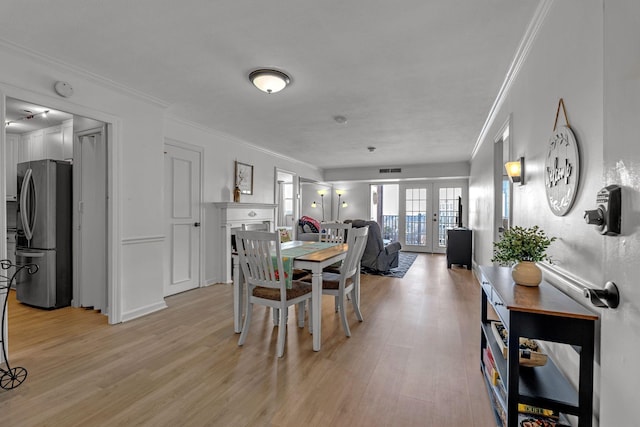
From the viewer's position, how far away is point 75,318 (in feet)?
10.6

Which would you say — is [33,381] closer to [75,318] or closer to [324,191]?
[75,318]

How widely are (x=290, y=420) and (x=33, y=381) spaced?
1.81 m

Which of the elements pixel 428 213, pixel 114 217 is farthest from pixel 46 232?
pixel 428 213

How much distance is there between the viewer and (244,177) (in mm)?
5465

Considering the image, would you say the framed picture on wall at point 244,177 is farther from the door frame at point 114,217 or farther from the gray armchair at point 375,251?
the door frame at point 114,217

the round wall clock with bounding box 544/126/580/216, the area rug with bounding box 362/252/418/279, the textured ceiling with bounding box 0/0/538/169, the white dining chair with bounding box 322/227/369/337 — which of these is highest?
the textured ceiling with bounding box 0/0/538/169

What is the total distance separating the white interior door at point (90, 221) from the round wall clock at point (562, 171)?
392cm

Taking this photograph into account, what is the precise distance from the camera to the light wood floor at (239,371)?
1.71 m

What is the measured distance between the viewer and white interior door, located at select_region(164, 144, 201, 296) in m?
4.10

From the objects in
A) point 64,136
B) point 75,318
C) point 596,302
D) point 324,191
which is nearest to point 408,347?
point 596,302

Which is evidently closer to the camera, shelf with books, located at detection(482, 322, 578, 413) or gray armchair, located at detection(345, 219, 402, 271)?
shelf with books, located at detection(482, 322, 578, 413)

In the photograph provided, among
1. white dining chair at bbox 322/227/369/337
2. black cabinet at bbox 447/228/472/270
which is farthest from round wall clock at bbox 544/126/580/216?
black cabinet at bbox 447/228/472/270

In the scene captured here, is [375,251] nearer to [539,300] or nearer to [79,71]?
[539,300]

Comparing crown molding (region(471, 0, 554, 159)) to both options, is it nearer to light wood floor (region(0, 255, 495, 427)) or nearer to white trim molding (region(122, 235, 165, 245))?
light wood floor (region(0, 255, 495, 427))
